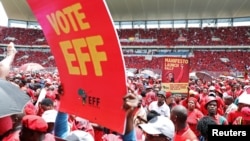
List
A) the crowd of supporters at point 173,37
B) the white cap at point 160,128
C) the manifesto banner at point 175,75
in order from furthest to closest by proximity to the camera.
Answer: the crowd of supporters at point 173,37 → the manifesto banner at point 175,75 → the white cap at point 160,128

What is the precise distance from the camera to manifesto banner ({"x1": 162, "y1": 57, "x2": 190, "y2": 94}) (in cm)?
666

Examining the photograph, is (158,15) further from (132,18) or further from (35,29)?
(35,29)

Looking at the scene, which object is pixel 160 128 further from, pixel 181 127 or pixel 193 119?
pixel 193 119

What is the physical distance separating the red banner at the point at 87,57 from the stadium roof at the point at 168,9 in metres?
29.8

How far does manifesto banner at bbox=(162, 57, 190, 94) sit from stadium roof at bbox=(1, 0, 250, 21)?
24979mm

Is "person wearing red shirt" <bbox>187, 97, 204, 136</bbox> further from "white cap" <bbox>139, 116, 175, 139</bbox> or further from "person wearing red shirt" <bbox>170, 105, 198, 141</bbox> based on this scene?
"white cap" <bbox>139, 116, 175, 139</bbox>

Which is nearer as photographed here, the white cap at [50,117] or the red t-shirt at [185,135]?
the red t-shirt at [185,135]

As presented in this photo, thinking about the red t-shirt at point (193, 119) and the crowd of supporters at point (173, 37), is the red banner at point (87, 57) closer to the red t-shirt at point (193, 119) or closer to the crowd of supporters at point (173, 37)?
the red t-shirt at point (193, 119)

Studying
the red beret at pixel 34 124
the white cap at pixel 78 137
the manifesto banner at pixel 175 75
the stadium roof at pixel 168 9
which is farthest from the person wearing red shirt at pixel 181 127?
the stadium roof at pixel 168 9

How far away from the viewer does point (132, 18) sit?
37469mm

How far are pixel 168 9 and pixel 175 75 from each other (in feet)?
89.4

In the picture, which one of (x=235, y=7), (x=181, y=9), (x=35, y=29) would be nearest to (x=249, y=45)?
(x=235, y=7)

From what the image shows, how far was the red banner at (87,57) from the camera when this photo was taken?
5.32 ft

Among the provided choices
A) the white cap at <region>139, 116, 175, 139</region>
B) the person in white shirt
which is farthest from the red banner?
the person in white shirt
